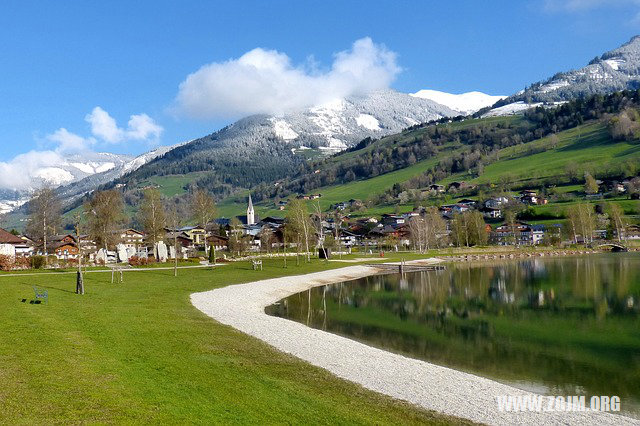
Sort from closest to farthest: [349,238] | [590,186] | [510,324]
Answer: [510,324], [349,238], [590,186]

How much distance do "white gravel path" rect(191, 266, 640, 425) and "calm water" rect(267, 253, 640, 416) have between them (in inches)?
84.5

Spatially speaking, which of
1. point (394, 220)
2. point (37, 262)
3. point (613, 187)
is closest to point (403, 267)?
point (37, 262)

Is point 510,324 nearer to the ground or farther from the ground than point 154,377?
nearer to the ground

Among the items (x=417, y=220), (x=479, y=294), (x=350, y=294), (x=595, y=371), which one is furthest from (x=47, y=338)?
(x=417, y=220)

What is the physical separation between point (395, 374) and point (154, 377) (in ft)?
29.7

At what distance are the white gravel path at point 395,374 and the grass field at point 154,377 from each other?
1.10 meters

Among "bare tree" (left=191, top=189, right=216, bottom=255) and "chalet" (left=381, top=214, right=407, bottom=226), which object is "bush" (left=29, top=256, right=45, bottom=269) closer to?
"bare tree" (left=191, top=189, right=216, bottom=255)

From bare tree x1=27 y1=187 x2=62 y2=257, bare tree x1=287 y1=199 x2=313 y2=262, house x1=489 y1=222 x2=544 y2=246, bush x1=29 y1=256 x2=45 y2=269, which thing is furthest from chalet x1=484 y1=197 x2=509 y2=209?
bush x1=29 y1=256 x2=45 y2=269

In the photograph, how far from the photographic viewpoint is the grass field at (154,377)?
42.0 feet

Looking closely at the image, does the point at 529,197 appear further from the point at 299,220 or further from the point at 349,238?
the point at 299,220

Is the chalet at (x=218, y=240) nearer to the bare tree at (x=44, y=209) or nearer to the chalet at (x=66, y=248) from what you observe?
the chalet at (x=66, y=248)

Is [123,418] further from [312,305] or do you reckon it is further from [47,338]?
[312,305]

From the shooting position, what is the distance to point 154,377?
635 inches

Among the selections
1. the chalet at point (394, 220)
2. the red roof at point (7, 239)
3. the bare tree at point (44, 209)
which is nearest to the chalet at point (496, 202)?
the chalet at point (394, 220)
